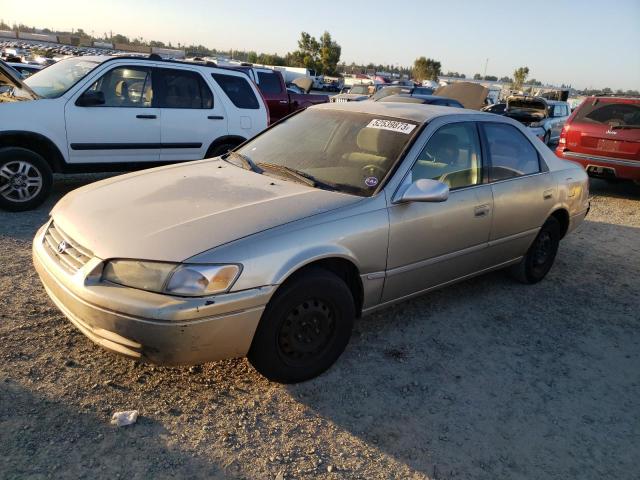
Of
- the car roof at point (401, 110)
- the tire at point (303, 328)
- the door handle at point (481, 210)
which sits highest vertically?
the car roof at point (401, 110)

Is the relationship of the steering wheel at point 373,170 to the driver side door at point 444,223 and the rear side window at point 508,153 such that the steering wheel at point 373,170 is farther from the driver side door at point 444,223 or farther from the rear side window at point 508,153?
the rear side window at point 508,153

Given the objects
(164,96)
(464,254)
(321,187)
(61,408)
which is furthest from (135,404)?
(164,96)

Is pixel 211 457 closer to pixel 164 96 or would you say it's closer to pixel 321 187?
pixel 321 187

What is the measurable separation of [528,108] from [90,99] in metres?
14.5

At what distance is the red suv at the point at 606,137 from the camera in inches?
341

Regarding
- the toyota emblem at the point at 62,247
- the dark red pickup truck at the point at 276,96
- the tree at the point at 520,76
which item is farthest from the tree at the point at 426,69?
the toyota emblem at the point at 62,247

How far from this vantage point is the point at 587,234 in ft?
22.6

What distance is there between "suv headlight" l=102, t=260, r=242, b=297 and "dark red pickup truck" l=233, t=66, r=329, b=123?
373 inches

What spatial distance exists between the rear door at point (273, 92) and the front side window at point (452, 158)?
321 inches

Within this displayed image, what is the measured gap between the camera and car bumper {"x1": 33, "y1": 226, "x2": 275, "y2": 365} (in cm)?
245

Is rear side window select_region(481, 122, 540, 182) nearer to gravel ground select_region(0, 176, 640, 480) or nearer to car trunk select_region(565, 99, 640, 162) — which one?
gravel ground select_region(0, 176, 640, 480)

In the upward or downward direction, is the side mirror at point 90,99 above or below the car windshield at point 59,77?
below

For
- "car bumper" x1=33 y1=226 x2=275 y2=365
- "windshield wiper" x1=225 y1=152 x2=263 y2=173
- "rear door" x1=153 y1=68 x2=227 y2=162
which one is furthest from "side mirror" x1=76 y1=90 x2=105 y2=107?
"car bumper" x1=33 y1=226 x2=275 y2=365

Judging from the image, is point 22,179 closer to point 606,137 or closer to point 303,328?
point 303,328
